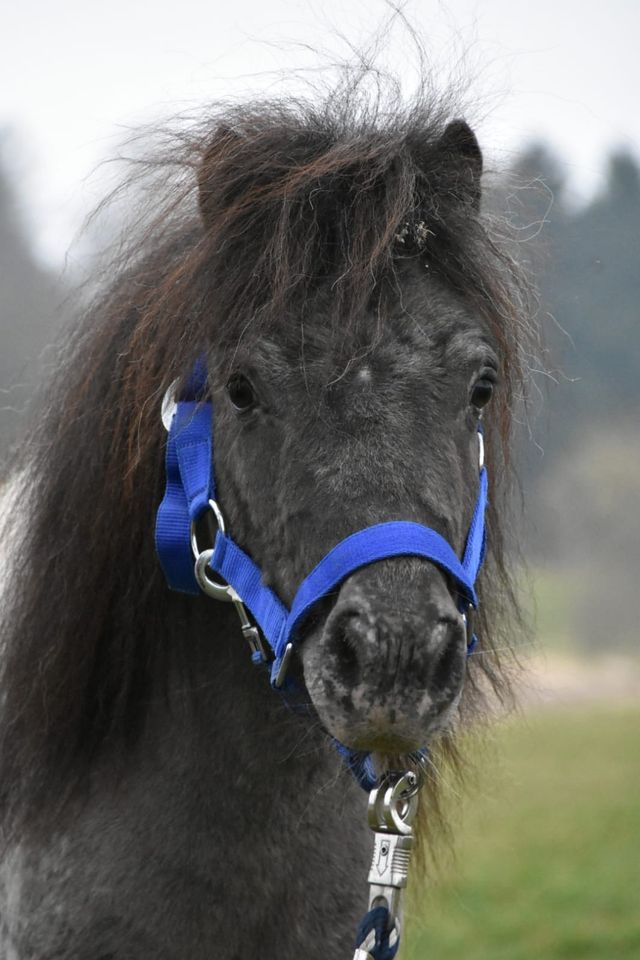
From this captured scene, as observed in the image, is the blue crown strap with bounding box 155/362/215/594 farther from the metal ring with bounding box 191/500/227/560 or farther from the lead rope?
the lead rope

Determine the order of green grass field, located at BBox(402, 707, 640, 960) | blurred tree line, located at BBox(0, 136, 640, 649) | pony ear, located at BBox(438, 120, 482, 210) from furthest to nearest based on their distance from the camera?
blurred tree line, located at BBox(0, 136, 640, 649)
green grass field, located at BBox(402, 707, 640, 960)
pony ear, located at BBox(438, 120, 482, 210)

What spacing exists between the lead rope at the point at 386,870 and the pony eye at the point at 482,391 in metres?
0.89

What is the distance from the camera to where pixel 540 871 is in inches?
368

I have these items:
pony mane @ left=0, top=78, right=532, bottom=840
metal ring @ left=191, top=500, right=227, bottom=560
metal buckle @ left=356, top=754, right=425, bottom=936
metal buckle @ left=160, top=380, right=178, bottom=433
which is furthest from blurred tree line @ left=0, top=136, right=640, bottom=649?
metal buckle @ left=356, top=754, right=425, bottom=936

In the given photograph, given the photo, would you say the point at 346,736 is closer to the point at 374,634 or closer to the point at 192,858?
the point at 374,634

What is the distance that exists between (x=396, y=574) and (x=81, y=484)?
106 centimetres

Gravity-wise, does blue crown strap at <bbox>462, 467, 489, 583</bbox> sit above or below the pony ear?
below

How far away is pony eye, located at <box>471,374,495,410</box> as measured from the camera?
9.24ft

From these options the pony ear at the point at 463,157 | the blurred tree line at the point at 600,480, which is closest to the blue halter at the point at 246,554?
the pony ear at the point at 463,157

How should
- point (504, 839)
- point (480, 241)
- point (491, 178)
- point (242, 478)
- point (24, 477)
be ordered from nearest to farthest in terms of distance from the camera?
point (242, 478), point (480, 241), point (24, 477), point (491, 178), point (504, 839)

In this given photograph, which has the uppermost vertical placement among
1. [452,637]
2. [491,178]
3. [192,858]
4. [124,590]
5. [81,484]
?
[491,178]

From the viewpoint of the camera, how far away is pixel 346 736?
2.41 meters

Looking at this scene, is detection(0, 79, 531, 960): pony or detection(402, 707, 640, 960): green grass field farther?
detection(402, 707, 640, 960): green grass field

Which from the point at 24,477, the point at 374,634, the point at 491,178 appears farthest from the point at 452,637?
the point at 491,178
